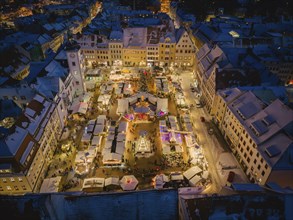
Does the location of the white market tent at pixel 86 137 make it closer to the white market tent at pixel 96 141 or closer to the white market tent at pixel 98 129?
the white market tent at pixel 96 141

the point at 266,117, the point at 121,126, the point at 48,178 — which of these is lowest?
the point at 48,178

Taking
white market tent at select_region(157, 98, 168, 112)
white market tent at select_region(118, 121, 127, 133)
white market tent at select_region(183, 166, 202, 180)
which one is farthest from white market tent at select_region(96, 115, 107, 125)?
white market tent at select_region(183, 166, 202, 180)

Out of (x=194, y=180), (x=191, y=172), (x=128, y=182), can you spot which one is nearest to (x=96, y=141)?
(x=128, y=182)

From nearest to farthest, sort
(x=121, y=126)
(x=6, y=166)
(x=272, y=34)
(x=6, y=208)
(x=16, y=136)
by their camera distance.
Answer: (x=6, y=208), (x=6, y=166), (x=16, y=136), (x=121, y=126), (x=272, y=34)

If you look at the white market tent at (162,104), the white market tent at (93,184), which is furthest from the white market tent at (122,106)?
the white market tent at (93,184)

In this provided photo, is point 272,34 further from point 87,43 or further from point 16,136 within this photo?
point 16,136

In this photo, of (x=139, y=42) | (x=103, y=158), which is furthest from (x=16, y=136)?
(x=139, y=42)
